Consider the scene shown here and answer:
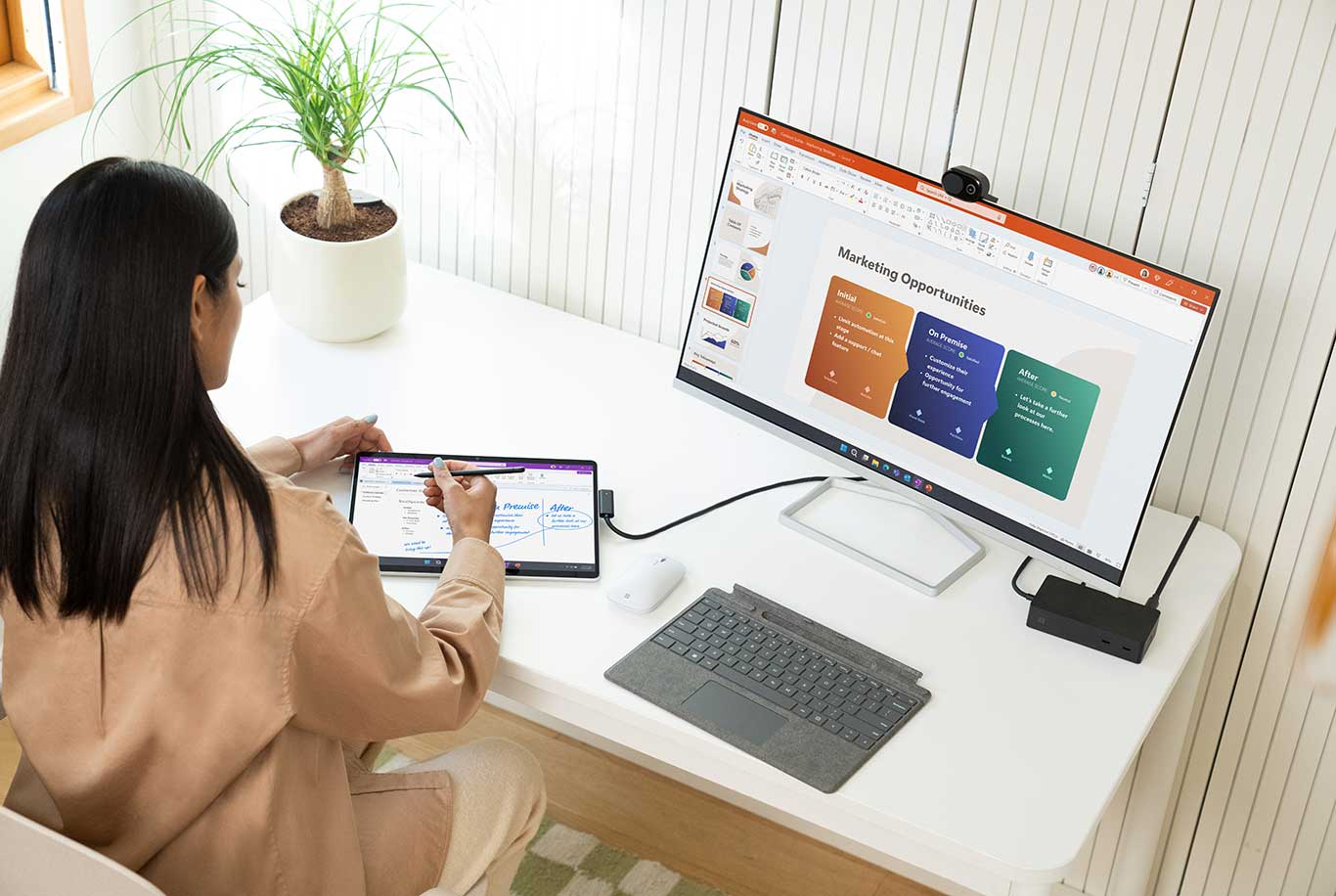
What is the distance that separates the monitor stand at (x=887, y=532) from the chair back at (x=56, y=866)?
2.83ft

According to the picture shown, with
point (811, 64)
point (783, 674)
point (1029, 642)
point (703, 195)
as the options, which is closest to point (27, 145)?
point (703, 195)

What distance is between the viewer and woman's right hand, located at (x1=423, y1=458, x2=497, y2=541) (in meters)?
1.56

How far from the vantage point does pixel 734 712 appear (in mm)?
1423

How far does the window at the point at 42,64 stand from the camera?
2.08 m

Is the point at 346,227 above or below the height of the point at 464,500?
above

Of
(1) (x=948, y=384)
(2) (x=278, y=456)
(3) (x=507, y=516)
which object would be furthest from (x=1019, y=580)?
(2) (x=278, y=456)

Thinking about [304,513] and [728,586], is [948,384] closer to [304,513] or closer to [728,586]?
[728,586]

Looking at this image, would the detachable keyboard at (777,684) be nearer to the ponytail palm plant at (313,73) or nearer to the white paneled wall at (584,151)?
the white paneled wall at (584,151)

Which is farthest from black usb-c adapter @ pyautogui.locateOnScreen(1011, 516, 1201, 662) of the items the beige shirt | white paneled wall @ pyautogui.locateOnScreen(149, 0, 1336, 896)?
the beige shirt

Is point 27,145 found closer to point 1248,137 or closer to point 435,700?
point 435,700

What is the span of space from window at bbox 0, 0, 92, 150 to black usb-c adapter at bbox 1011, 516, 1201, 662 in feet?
5.04

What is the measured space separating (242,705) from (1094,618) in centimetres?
87

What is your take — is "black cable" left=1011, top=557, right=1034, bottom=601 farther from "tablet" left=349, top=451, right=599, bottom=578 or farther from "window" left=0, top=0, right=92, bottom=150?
"window" left=0, top=0, right=92, bottom=150

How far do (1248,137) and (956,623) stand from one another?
607 mm
